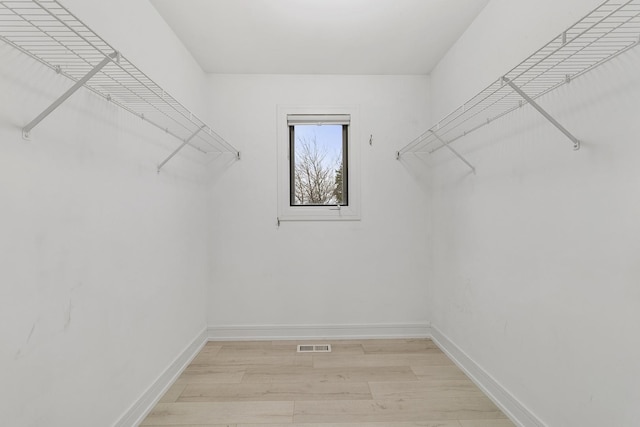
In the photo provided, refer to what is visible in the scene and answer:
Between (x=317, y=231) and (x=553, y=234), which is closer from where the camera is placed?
(x=553, y=234)

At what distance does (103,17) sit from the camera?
4.72ft

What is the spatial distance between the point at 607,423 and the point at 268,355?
6.47 ft

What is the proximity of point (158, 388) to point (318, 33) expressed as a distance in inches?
96.1

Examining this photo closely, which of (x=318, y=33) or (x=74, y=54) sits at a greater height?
(x=318, y=33)

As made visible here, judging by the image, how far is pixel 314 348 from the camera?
262cm

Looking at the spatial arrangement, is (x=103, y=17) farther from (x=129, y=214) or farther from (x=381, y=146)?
(x=381, y=146)

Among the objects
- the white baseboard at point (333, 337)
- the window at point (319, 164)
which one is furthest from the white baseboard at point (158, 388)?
the window at point (319, 164)

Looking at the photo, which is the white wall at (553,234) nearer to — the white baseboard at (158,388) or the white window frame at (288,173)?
the white window frame at (288,173)

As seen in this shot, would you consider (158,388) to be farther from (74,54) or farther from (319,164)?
(319,164)

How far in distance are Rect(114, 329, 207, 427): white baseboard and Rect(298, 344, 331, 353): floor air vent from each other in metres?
0.80

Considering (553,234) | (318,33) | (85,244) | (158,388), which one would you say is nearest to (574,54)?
(553,234)

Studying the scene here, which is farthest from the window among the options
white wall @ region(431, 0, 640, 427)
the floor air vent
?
the floor air vent

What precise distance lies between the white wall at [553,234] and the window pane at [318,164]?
104 centimetres

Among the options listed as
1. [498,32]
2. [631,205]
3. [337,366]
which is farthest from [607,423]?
[498,32]
